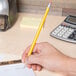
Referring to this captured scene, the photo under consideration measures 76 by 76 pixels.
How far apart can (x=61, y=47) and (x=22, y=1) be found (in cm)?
40

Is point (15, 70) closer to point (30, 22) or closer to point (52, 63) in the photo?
point (52, 63)

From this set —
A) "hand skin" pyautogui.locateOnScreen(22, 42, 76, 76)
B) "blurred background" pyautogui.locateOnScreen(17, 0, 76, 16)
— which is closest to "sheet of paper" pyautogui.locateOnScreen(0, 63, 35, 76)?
"hand skin" pyautogui.locateOnScreen(22, 42, 76, 76)

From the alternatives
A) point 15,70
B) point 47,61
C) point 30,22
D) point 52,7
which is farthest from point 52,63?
point 52,7

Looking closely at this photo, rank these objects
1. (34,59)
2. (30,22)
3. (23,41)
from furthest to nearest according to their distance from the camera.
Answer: (30,22)
(23,41)
(34,59)

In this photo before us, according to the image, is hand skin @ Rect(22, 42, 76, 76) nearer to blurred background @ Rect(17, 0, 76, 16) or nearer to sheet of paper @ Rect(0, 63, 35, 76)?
sheet of paper @ Rect(0, 63, 35, 76)

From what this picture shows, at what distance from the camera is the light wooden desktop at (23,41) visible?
0.80 m

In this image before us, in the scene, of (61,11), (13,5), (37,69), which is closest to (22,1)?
(13,5)

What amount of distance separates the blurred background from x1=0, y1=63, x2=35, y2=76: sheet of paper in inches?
18.6

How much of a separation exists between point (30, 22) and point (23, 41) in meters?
0.16

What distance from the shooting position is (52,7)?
1.10 m

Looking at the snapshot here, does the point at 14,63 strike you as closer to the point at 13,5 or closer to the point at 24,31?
the point at 24,31

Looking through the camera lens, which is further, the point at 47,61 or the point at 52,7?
the point at 52,7

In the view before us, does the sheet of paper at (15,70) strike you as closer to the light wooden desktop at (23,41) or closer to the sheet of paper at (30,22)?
the light wooden desktop at (23,41)

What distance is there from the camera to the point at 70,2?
3.49 ft
